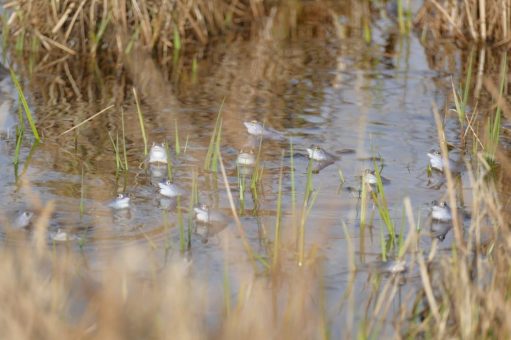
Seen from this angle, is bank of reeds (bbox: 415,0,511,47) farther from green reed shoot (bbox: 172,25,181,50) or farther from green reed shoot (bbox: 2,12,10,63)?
green reed shoot (bbox: 2,12,10,63)

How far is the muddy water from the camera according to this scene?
14.9 feet

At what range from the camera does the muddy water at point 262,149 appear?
4.53m

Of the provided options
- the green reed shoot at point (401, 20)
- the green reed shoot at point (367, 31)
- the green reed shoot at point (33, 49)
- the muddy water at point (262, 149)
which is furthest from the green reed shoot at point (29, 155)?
the green reed shoot at point (401, 20)

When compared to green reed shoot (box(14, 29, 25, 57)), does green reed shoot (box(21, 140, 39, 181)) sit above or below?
below

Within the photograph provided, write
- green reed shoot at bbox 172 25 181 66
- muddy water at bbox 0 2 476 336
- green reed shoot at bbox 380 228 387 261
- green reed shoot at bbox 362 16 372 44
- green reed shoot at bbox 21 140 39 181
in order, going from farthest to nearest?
green reed shoot at bbox 362 16 372 44 → green reed shoot at bbox 172 25 181 66 → green reed shoot at bbox 21 140 39 181 → muddy water at bbox 0 2 476 336 → green reed shoot at bbox 380 228 387 261

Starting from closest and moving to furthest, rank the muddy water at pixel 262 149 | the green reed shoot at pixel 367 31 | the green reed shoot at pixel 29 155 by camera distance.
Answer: the muddy water at pixel 262 149 → the green reed shoot at pixel 29 155 → the green reed shoot at pixel 367 31

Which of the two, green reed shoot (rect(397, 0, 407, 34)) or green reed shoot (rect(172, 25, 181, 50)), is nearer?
green reed shoot (rect(172, 25, 181, 50))

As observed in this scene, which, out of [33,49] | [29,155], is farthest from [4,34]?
[29,155]

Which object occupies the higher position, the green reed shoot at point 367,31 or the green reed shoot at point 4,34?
the green reed shoot at point 4,34

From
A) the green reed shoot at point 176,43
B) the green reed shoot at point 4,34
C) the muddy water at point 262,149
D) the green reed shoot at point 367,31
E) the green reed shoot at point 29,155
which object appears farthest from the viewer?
the green reed shoot at point 367,31

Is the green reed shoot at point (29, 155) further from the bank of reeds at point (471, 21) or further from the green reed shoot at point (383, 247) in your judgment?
the bank of reeds at point (471, 21)

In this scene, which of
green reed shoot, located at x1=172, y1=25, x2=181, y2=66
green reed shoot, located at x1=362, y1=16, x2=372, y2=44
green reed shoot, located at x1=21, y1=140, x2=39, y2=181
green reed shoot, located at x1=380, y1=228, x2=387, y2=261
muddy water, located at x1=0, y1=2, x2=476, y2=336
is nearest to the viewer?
green reed shoot, located at x1=380, y1=228, x2=387, y2=261

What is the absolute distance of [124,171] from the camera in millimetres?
5395

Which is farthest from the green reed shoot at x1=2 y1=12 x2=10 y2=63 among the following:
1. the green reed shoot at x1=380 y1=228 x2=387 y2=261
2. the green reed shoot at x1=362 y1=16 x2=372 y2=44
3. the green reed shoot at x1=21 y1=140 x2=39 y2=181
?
the green reed shoot at x1=380 y1=228 x2=387 y2=261
